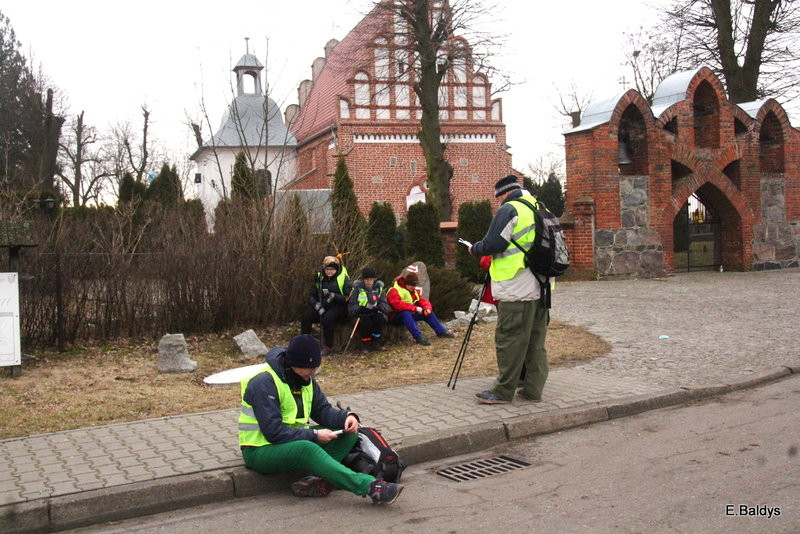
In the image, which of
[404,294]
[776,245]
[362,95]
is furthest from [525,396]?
[362,95]

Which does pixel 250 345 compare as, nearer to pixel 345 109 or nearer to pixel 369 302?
pixel 369 302

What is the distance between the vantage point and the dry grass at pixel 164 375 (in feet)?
24.5

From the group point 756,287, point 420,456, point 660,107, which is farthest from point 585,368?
point 660,107

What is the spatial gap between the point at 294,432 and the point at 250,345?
546 centimetres

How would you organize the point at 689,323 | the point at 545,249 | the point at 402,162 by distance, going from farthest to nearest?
the point at 402,162
the point at 689,323
the point at 545,249

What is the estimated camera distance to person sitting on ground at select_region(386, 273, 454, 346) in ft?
37.4

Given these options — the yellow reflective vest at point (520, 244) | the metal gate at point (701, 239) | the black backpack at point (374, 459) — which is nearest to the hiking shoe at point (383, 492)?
the black backpack at point (374, 459)

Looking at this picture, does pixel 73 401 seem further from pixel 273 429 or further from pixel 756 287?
pixel 756 287

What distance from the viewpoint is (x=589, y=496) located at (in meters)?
5.19

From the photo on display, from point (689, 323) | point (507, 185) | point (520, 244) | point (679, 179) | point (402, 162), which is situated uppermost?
point (402, 162)

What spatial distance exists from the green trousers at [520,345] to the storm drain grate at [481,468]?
1.18m

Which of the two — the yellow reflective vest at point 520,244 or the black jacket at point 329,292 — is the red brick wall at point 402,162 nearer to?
the black jacket at point 329,292

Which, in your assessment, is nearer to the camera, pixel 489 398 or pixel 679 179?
pixel 489 398

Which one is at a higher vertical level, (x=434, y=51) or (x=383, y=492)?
(x=434, y=51)
